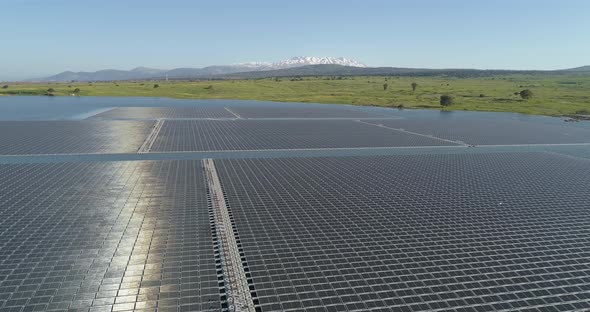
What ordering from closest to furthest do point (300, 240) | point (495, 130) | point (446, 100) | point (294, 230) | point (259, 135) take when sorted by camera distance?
point (300, 240) < point (294, 230) < point (259, 135) < point (495, 130) < point (446, 100)

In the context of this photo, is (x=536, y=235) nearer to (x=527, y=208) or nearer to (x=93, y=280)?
(x=527, y=208)

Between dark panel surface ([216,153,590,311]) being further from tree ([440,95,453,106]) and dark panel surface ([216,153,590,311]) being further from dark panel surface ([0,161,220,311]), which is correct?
tree ([440,95,453,106])

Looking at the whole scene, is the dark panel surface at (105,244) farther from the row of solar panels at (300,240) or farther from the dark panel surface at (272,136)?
the dark panel surface at (272,136)

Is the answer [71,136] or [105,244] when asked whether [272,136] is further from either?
[105,244]

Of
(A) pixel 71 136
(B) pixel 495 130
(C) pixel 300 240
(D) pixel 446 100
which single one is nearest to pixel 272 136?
(A) pixel 71 136

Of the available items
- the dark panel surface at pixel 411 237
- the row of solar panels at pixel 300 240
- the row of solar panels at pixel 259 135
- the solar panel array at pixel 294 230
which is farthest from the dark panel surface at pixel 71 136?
the dark panel surface at pixel 411 237

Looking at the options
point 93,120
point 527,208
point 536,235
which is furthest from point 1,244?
point 93,120

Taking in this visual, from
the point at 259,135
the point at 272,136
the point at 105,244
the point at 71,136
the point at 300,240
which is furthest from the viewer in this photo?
the point at 259,135
